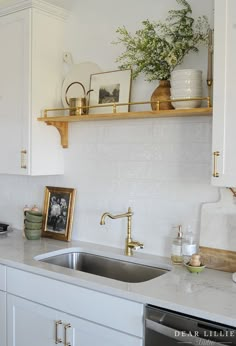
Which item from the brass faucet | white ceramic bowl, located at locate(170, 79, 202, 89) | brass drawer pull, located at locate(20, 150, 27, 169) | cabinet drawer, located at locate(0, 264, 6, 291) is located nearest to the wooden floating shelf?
white ceramic bowl, located at locate(170, 79, 202, 89)

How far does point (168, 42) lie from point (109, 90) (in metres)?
0.45

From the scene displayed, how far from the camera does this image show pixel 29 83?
2.55 metres

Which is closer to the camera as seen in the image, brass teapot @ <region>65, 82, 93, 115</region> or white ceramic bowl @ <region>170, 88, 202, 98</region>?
white ceramic bowl @ <region>170, 88, 202, 98</region>

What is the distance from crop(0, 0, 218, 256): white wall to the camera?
2.19 metres

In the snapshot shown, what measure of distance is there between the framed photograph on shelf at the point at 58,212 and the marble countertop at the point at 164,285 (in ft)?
0.77

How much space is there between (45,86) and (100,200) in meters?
0.81

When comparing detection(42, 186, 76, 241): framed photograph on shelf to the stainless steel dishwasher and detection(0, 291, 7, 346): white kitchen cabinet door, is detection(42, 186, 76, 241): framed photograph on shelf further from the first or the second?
the stainless steel dishwasher

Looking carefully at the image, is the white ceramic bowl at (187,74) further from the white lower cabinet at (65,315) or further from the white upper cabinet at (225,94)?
the white lower cabinet at (65,315)

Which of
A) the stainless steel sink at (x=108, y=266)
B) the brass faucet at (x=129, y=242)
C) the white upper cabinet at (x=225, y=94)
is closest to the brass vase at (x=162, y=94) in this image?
→ the white upper cabinet at (x=225, y=94)

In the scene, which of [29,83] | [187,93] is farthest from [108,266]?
[29,83]

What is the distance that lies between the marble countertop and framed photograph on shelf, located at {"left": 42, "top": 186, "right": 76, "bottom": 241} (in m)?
0.23

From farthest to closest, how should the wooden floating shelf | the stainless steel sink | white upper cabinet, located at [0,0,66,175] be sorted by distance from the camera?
white upper cabinet, located at [0,0,66,175], the stainless steel sink, the wooden floating shelf

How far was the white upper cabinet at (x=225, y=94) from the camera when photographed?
1721mm

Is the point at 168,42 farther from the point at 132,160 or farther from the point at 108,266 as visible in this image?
the point at 108,266
